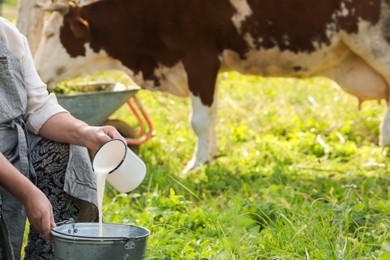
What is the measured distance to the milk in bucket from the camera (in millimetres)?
3078

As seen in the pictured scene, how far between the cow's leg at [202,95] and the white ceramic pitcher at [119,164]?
3421mm

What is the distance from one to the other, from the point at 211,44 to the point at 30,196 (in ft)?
12.6

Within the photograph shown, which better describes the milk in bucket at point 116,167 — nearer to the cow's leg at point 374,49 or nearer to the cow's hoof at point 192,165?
the cow's hoof at point 192,165

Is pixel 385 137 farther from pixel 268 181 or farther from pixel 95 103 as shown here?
pixel 95 103

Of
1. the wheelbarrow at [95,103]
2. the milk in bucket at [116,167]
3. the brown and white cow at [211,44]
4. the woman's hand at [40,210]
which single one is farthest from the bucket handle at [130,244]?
the brown and white cow at [211,44]

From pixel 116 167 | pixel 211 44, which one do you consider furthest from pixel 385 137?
pixel 116 167

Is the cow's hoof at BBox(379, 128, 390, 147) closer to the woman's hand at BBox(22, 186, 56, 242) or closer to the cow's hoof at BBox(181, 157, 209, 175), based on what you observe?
the cow's hoof at BBox(181, 157, 209, 175)

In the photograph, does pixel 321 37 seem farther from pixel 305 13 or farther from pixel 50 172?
pixel 50 172

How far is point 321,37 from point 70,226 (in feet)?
12.9

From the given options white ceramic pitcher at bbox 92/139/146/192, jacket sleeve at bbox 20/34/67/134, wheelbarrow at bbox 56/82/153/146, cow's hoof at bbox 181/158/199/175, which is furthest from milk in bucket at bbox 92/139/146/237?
cow's hoof at bbox 181/158/199/175

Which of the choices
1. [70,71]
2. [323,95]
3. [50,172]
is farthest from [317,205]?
[323,95]

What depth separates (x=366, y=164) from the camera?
6.29 m

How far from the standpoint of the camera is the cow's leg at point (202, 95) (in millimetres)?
6688

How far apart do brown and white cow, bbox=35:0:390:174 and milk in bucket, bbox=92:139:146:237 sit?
3.35 meters
